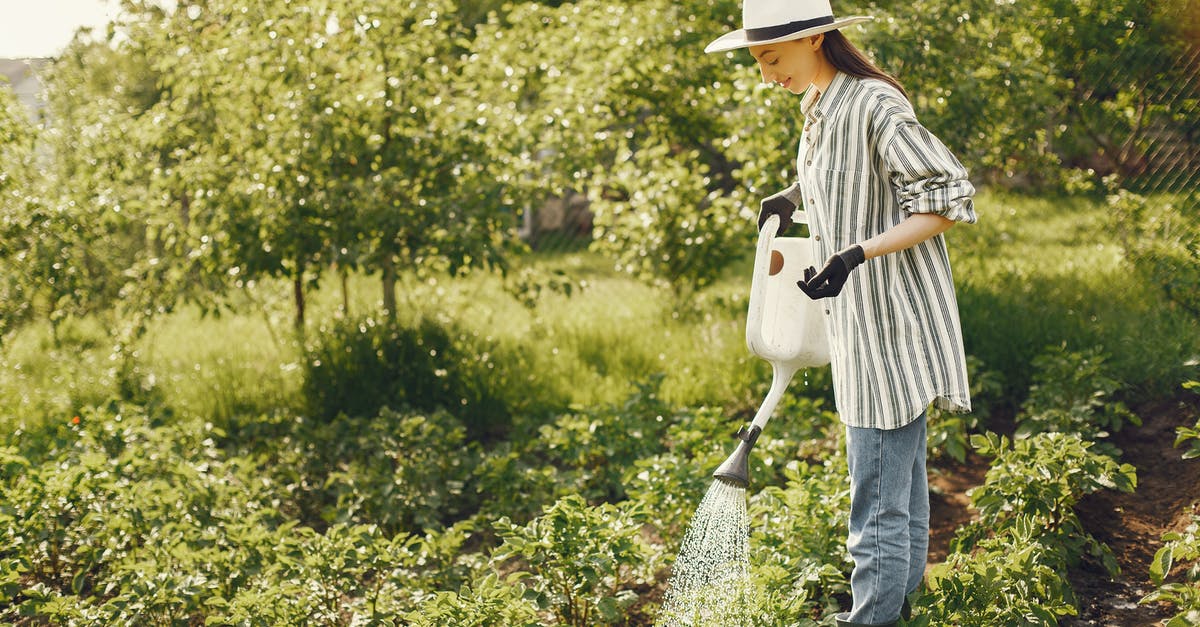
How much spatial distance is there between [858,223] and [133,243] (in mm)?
6171

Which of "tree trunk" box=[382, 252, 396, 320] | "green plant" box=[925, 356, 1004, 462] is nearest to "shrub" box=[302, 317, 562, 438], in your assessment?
"tree trunk" box=[382, 252, 396, 320]

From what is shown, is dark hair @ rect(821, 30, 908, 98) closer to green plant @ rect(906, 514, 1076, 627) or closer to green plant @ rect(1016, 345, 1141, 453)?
green plant @ rect(906, 514, 1076, 627)

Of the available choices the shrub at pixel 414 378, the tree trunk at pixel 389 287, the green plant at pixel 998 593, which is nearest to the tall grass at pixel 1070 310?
the green plant at pixel 998 593

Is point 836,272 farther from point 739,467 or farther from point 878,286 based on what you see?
point 739,467

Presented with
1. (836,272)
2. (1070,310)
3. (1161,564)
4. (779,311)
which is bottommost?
(1161,564)

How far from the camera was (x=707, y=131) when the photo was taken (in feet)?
21.4

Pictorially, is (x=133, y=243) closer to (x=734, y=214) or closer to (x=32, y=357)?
(x=32, y=357)

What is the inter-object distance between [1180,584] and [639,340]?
3345 millimetres

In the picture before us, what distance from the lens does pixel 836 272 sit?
2.15 m

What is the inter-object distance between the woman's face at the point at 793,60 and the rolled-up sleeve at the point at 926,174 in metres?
0.25

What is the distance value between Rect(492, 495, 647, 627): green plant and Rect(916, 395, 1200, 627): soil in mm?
1043

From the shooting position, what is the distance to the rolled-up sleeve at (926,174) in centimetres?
217

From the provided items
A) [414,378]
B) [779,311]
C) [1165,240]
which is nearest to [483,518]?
[414,378]

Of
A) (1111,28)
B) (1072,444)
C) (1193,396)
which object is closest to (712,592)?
(1072,444)
